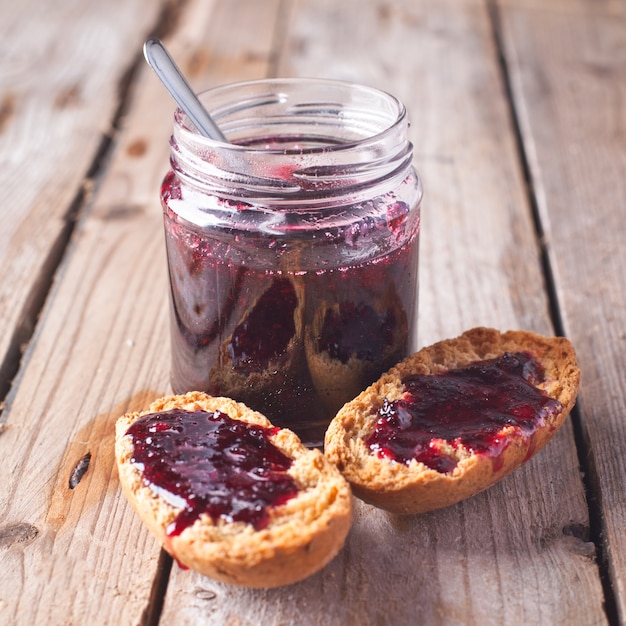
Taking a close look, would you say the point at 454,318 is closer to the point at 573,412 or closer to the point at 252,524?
the point at 573,412

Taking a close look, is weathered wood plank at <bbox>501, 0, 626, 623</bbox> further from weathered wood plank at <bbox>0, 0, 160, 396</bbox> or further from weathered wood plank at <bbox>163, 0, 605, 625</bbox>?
weathered wood plank at <bbox>0, 0, 160, 396</bbox>

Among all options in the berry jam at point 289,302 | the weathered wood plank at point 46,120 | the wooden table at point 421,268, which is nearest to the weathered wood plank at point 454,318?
the wooden table at point 421,268

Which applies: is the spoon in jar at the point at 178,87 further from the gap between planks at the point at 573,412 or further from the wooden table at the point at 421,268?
the gap between planks at the point at 573,412

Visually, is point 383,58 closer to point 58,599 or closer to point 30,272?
point 30,272

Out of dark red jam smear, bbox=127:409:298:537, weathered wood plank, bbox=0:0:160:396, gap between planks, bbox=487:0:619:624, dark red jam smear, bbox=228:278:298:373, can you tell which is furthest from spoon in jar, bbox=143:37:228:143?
gap between planks, bbox=487:0:619:624

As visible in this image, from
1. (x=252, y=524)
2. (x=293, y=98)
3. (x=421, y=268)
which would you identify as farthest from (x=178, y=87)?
(x=421, y=268)
